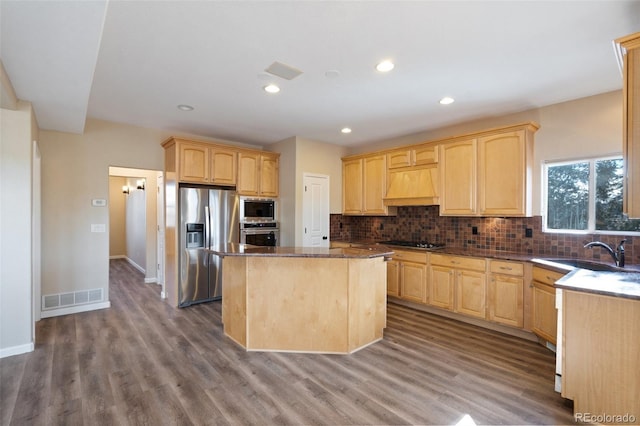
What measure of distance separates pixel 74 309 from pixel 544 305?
227 inches

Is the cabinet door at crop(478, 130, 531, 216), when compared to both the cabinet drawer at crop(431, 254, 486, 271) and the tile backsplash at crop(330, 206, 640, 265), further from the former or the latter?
the cabinet drawer at crop(431, 254, 486, 271)

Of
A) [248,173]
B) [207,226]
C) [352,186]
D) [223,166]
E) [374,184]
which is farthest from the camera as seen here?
[352,186]

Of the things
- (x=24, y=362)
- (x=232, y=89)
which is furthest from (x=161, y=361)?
(x=232, y=89)

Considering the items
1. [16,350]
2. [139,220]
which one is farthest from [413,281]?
[139,220]

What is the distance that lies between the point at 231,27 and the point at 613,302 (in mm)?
3120

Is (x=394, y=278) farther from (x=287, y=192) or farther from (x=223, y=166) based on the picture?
(x=223, y=166)

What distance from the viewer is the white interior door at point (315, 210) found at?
5336mm

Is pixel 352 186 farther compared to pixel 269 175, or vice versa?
pixel 352 186

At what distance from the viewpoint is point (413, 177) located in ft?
15.5

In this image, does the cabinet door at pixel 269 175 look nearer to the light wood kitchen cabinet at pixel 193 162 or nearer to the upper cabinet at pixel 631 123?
the light wood kitchen cabinet at pixel 193 162

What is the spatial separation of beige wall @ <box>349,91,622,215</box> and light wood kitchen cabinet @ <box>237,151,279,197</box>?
353 cm

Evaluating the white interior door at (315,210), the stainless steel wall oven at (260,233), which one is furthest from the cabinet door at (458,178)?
the stainless steel wall oven at (260,233)

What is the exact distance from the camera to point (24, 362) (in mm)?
2779

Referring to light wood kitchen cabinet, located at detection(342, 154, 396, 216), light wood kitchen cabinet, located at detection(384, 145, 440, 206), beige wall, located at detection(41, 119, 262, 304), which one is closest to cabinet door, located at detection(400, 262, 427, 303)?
light wood kitchen cabinet, located at detection(384, 145, 440, 206)
